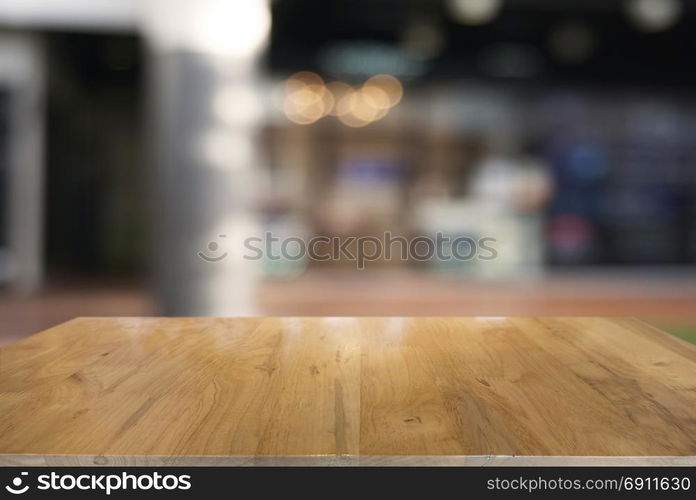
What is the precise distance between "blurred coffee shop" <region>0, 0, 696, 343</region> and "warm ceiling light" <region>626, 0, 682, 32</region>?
0.08 ft

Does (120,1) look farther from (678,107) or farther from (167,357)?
(678,107)

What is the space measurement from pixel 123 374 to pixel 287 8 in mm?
6251

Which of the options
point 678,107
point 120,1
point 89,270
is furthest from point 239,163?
point 678,107

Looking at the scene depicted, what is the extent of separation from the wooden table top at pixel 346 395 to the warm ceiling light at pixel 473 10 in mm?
5988

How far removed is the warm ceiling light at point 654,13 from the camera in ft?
23.4

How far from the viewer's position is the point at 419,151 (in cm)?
744

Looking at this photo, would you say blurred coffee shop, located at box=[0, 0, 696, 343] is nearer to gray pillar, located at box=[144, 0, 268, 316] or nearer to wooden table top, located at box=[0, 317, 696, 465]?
gray pillar, located at box=[144, 0, 268, 316]

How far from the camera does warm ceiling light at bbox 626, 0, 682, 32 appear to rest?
7.12 meters

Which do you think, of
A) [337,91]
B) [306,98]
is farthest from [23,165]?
[337,91]

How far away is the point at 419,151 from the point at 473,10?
143 centimetres

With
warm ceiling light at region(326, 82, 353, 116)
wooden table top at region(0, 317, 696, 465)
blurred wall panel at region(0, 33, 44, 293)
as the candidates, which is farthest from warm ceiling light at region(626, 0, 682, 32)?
wooden table top at region(0, 317, 696, 465)

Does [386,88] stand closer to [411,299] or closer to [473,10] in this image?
[473,10]

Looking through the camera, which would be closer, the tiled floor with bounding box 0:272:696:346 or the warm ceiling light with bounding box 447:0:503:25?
the tiled floor with bounding box 0:272:696:346

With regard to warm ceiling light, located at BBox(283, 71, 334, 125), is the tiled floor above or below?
below
